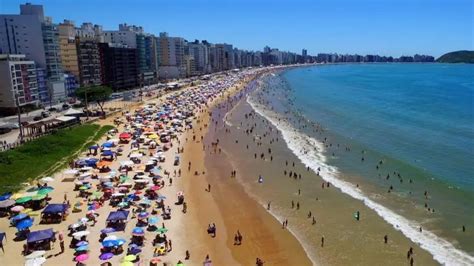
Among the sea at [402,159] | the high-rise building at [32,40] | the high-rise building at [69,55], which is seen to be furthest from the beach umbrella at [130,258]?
the high-rise building at [69,55]

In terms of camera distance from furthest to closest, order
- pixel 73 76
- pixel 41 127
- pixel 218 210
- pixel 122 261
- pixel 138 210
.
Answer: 1. pixel 73 76
2. pixel 41 127
3. pixel 218 210
4. pixel 138 210
5. pixel 122 261

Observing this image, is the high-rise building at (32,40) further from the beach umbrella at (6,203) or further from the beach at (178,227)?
the beach umbrella at (6,203)

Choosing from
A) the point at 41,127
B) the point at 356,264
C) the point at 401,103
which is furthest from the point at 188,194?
the point at 401,103

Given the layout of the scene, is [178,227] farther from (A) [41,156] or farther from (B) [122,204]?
(A) [41,156]

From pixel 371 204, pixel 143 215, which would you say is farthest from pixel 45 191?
pixel 371 204

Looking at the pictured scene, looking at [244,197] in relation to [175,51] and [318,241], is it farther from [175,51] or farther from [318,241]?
[175,51]

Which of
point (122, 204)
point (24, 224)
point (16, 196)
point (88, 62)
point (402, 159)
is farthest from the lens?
point (88, 62)

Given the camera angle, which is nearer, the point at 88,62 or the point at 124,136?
the point at 124,136
